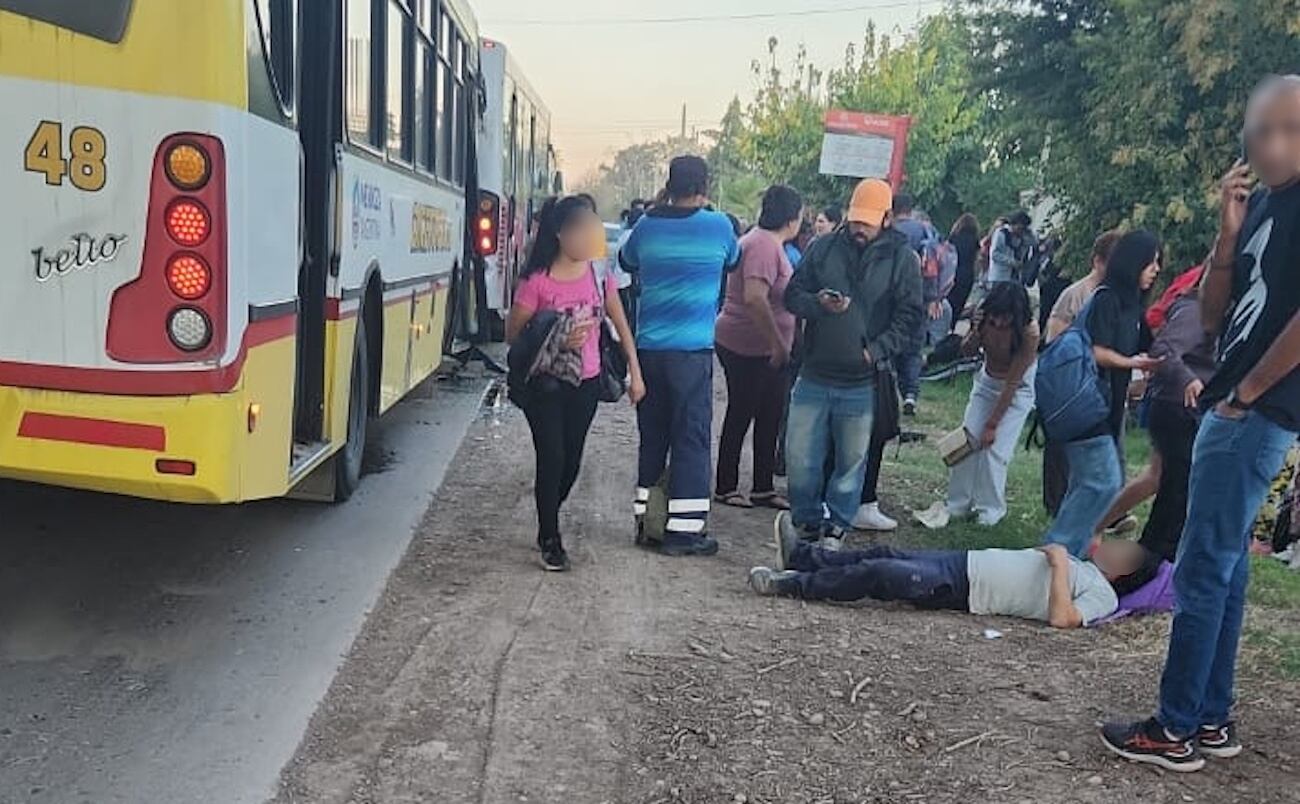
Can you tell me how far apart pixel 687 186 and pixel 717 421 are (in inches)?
192

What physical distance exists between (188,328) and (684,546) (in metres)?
3.12

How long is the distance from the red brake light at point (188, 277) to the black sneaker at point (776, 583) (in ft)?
9.18

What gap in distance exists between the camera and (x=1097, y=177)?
14.5 meters

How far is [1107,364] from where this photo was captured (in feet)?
20.2

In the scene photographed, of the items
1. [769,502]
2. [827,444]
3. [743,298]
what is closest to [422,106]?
[743,298]

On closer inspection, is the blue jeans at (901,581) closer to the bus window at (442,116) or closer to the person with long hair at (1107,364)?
the person with long hair at (1107,364)

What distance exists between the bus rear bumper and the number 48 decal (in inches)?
26.5

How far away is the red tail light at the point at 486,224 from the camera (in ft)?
46.0

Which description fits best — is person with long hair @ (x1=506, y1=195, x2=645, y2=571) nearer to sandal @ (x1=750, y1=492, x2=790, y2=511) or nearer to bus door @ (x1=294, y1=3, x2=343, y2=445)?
bus door @ (x1=294, y1=3, x2=343, y2=445)

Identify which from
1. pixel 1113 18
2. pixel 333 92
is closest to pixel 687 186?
pixel 333 92

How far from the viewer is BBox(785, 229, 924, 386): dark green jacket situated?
6.63 metres

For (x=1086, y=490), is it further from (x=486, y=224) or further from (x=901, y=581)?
(x=486, y=224)

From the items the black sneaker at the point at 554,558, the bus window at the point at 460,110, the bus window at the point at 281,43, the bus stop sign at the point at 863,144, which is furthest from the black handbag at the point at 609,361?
the bus stop sign at the point at 863,144

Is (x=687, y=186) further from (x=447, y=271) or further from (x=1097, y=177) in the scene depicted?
(x=1097, y=177)
